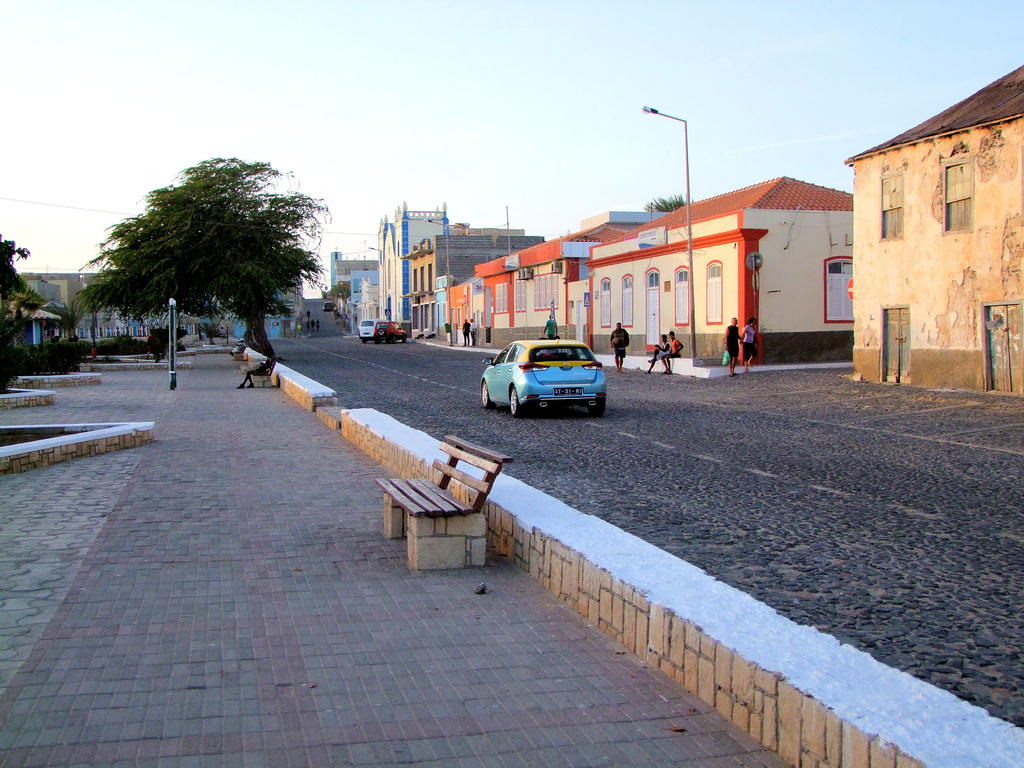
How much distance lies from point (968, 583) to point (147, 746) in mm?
4904

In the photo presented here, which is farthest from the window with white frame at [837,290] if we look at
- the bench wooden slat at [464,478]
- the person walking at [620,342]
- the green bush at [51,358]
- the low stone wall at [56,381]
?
the bench wooden slat at [464,478]

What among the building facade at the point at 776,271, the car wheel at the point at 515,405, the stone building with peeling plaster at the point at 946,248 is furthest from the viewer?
the building facade at the point at 776,271

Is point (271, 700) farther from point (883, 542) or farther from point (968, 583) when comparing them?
point (883, 542)

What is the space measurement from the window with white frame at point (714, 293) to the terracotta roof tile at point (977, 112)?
8.87m

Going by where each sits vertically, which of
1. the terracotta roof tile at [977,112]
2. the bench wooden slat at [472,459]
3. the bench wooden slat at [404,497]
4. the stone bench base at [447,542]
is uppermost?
the terracotta roof tile at [977,112]

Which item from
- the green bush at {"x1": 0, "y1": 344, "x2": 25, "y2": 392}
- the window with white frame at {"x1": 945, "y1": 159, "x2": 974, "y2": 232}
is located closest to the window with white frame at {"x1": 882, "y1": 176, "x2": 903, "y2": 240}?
the window with white frame at {"x1": 945, "y1": 159, "x2": 974, "y2": 232}

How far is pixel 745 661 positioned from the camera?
3.74 meters

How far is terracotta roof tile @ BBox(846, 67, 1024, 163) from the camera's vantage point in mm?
20125

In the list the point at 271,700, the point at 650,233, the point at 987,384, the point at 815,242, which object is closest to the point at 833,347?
the point at 815,242

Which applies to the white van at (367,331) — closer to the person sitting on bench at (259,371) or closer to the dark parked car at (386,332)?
the dark parked car at (386,332)

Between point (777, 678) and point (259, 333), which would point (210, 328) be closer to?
point (259, 333)

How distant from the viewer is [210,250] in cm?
3966

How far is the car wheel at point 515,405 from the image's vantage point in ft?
57.3

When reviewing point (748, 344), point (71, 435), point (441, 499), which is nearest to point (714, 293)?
point (748, 344)
